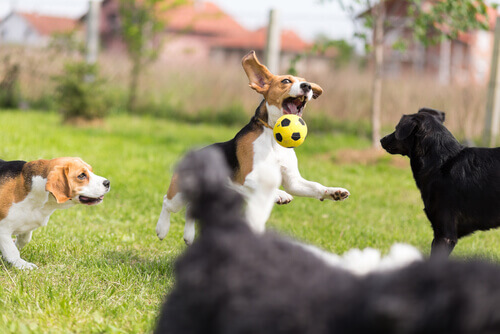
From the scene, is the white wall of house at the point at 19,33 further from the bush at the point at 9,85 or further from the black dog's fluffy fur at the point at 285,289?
the black dog's fluffy fur at the point at 285,289

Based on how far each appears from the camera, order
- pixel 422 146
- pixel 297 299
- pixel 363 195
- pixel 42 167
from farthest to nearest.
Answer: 1. pixel 363 195
2. pixel 422 146
3. pixel 42 167
4. pixel 297 299

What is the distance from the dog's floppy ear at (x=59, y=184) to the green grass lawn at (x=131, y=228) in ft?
1.77

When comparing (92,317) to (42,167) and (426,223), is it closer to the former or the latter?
(42,167)

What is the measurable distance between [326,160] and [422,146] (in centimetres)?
519

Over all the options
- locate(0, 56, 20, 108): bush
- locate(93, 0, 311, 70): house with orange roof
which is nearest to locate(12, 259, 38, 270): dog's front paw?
locate(93, 0, 311, 70): house with orange roof

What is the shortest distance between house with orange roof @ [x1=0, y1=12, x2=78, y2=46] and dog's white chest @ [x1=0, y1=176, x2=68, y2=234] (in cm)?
1277

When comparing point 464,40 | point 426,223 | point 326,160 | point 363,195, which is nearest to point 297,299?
point 426,223

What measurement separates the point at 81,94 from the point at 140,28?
3693 mm

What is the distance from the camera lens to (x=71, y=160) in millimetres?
4023

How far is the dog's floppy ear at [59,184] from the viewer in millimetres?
3814

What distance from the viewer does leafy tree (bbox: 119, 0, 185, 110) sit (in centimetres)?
1485

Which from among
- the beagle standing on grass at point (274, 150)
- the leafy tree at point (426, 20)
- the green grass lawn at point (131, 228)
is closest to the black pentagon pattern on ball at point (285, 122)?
the beagle standing on grass at point (274, 150)

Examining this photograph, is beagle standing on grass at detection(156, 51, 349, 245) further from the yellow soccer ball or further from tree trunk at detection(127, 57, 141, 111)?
tree trunk at detection(127, 57, 141, 111)

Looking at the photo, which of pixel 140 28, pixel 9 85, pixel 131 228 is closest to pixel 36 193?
pixel 131 228
